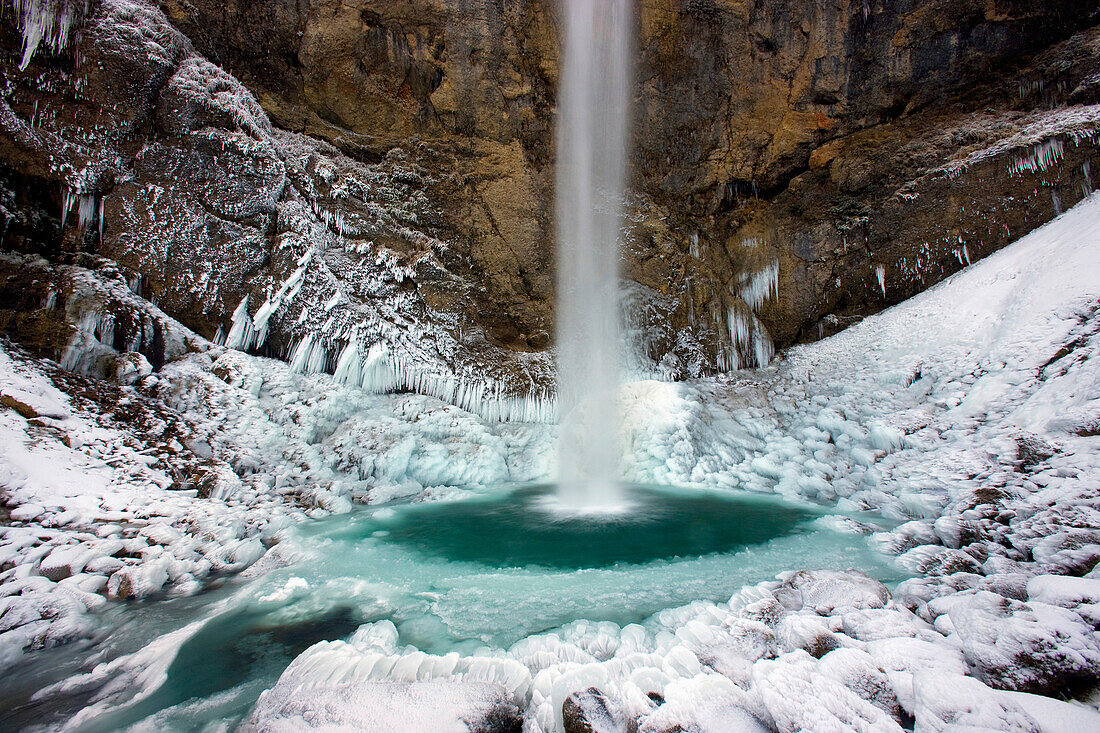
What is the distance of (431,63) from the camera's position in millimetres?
11469

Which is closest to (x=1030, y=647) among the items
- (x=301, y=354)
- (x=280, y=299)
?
(x=301, y=354)

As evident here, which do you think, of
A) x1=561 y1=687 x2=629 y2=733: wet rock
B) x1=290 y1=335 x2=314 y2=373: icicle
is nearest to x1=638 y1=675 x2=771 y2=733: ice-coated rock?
x1=561 y1=687 x2=629 y2=733: wet rock

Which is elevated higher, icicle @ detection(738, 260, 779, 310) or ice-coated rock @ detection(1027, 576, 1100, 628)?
icicle @ detection(738, 260, 779, 310)

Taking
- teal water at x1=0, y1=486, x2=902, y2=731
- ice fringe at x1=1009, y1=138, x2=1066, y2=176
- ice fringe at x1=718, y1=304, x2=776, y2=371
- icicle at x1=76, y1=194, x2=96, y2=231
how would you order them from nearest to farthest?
teal water at x1=0, y1=486, x2=902, y2=731 → icicle at x1=76, y1=194, x2=96, y2=231 → ice fringe at x1=1009, y1=138, x2=1066, y2=176 → ice fringe at x1=718, y1=304, x2=776, y2=371

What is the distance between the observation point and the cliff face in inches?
364

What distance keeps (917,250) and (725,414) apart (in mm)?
7514

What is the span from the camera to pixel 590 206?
505 inches

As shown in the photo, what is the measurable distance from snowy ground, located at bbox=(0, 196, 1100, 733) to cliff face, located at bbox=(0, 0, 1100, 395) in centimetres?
161

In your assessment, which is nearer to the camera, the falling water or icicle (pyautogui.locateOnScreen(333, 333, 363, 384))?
icicle (pyautogui.locateOnScreen(333, 333, 363, 384))

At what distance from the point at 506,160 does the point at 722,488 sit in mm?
9739

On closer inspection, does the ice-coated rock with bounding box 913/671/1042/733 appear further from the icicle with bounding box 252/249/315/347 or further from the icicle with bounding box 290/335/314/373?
the icicle with bounding box 252/249/315/347

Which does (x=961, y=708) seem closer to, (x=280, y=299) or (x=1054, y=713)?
(x=1054, y=713)

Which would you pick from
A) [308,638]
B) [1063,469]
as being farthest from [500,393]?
[1063,469]

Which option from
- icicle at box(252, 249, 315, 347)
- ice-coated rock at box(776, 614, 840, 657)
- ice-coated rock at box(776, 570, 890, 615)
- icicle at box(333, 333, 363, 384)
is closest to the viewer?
ice-coated rock at box(776, 614, 840, 657)
